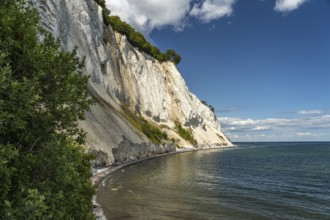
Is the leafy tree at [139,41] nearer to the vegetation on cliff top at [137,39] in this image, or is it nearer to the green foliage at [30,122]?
the vegetation on cliff top at [137,39]

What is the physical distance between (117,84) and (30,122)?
327ft

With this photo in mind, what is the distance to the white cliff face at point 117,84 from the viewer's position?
65.8 meters

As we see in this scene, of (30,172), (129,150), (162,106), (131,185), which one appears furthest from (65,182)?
(162,106)

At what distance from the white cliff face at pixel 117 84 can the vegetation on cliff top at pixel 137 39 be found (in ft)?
12.8

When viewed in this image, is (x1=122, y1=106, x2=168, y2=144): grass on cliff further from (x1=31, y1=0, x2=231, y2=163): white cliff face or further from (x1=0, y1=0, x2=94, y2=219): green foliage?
(x1=0, y1=0, x2=94, y2=219): green foliage

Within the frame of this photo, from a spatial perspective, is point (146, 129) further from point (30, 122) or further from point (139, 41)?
point (30, 122)

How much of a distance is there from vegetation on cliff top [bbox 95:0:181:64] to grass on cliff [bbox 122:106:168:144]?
36060 millimetres

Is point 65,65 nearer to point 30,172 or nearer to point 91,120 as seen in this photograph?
point 30,172

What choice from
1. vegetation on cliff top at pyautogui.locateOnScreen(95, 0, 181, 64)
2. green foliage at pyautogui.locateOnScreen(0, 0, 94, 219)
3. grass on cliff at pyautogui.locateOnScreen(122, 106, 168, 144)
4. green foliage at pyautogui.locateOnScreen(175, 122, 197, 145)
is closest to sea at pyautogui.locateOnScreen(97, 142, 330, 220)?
green foliage at pyautogui.locateOnScreen(0, 0, 94, 219)

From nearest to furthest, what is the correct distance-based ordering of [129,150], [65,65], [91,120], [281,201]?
[65,65]
[281,201]
[91,120]
[129,150]

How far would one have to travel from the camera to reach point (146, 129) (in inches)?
4304

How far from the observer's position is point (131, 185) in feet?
155

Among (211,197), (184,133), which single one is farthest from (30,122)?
(184,133)

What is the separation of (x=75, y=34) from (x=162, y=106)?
6680 centimetres
